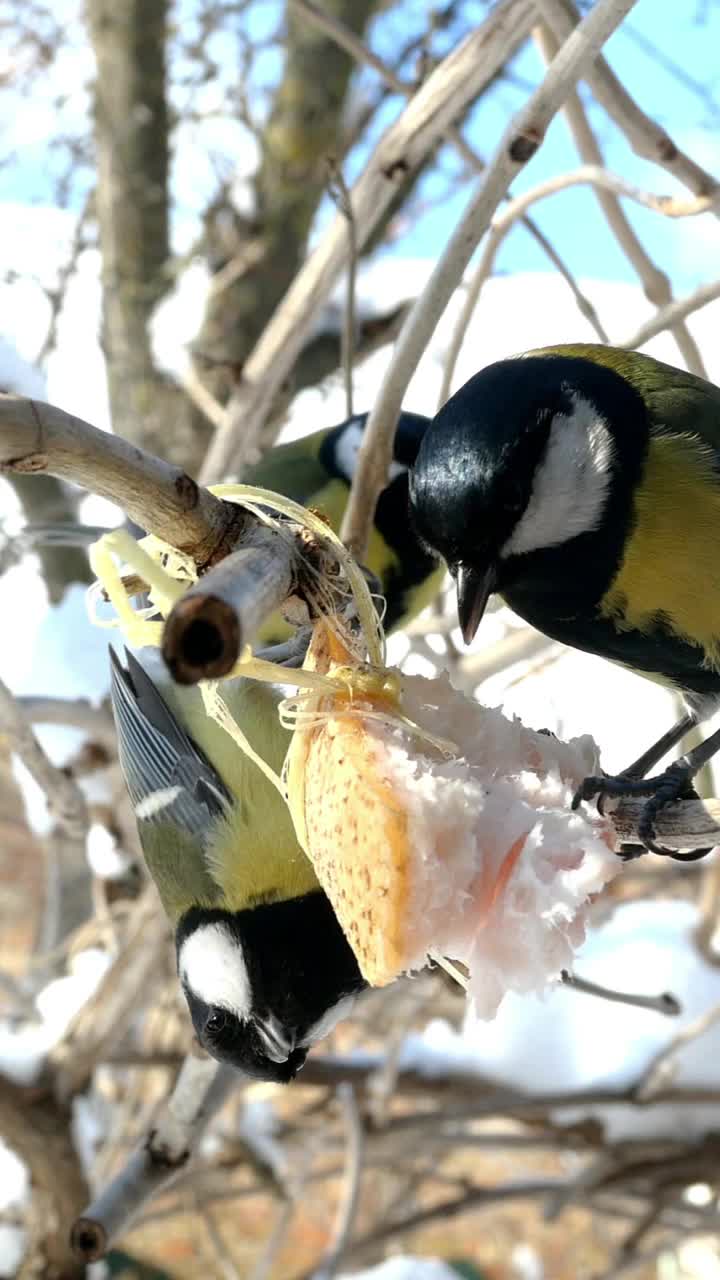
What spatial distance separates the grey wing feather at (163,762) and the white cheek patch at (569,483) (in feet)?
0.88

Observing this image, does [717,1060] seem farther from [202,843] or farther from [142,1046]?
[202,843]

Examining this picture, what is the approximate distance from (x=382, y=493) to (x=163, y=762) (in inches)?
13.0

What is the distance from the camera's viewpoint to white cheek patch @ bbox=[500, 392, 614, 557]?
2.28 ft

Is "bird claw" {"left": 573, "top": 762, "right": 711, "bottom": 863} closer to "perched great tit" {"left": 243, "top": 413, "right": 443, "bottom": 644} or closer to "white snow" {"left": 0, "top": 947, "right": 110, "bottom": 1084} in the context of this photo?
"perched great tit" {"left": 243, "top": 413, "right": 443, "bottom": 644}

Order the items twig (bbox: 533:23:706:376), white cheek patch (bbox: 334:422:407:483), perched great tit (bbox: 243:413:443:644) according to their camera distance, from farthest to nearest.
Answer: white cheek patch (bbox: 334:422:407:483)
perched great tit (bbox: 243:413:443:644)
twig (bbox: 533:23:706:376)

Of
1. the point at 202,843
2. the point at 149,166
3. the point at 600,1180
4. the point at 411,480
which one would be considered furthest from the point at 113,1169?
the point at 149,166

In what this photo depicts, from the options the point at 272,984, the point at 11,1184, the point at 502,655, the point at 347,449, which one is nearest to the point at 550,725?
the point at 502,655

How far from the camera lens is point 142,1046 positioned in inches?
59.7

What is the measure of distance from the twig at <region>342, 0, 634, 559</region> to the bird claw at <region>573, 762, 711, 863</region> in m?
0.27

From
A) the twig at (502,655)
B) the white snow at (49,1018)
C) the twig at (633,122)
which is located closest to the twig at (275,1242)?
the white snow at (49,1018)

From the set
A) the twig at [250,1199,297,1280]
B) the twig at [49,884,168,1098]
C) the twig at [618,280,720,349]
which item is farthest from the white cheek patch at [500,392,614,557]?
the twig at [250,1199,297,1280]

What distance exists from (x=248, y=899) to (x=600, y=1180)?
850 millimetres

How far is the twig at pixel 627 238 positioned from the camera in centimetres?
90

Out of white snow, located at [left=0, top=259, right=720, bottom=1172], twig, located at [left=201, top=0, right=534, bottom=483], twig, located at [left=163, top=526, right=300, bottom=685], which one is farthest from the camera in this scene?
white snow, located at [left=0, top=259, right=720, bottom=1172]
